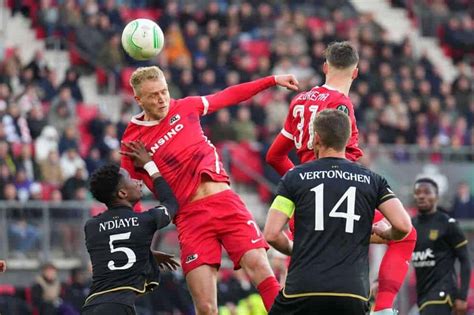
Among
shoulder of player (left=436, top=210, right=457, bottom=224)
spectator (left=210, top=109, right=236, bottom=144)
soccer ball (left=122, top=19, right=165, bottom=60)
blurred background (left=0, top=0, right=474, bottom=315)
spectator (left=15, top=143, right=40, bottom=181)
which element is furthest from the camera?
spectator (left=210, top=109, right=236, bottom=144)

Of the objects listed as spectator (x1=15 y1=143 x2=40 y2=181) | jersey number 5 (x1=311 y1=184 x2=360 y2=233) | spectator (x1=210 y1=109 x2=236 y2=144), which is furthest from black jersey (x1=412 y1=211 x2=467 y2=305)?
spectator (x1=210 y1=109 x2=236 y2=144)

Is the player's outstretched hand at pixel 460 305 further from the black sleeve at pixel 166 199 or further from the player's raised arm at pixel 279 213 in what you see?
the player's raised arm at pixel 279 213

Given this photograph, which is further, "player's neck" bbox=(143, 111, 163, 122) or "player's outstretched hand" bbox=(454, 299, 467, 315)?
"player's outstretched hand" bbox=(454, 299, 467, 315)

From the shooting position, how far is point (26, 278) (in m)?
17.6

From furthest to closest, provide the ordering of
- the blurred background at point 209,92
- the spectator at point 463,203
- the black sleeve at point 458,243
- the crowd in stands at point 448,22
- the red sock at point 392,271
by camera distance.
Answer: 1. the crowd in stands at point 448,22
2. the spectator at point 463,203
3. the blurred background at point 209,92
4. the black sleeve at point 458,243
5. the red sock at point 392,271

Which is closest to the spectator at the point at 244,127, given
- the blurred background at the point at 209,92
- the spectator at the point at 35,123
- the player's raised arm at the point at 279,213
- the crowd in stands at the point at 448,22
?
the blurred background at the point at 209,92

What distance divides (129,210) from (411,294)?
35.0ft

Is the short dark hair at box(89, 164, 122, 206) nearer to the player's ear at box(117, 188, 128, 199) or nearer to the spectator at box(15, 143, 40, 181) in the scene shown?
the player's ear at box(117, 188, 128, 199)

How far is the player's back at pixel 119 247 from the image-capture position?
30.4 feet

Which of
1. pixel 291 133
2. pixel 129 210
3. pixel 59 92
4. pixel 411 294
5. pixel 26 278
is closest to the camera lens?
pixel 129 210

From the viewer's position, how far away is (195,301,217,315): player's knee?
397 inches

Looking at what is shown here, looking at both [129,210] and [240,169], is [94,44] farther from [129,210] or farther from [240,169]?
[129,210]

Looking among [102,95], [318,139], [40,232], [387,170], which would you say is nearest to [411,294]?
[387,170]

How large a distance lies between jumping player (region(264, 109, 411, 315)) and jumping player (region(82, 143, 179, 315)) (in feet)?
4.83
